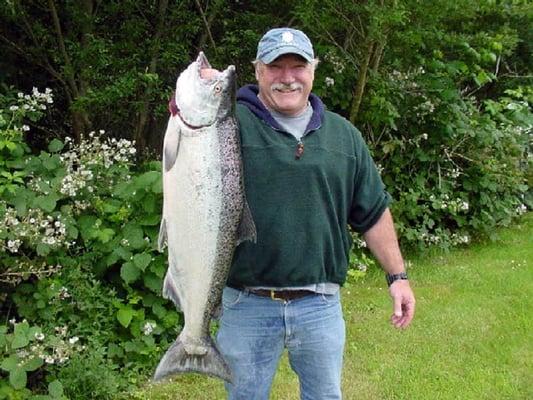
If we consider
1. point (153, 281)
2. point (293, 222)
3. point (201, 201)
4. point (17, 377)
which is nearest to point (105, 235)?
point (153, 281)

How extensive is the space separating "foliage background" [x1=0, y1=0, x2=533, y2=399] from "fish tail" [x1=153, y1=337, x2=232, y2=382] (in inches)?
51.5

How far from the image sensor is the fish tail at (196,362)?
101 inches

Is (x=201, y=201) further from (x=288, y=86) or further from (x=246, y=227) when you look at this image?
(x=288, y=86)

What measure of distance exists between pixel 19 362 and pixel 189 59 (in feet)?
12.2

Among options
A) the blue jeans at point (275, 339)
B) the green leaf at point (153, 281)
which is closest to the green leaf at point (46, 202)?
the green leaf at point (153, 281)

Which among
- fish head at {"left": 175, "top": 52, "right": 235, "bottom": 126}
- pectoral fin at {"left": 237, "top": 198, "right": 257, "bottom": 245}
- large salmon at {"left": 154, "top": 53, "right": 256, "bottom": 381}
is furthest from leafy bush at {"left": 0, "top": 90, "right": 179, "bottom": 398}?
fish head at {"left": 175, "top": 52, "right": 235, "bottom": 126}

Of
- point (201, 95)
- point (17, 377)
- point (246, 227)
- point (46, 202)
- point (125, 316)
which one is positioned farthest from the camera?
point (125, 316)

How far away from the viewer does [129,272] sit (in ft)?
14.5

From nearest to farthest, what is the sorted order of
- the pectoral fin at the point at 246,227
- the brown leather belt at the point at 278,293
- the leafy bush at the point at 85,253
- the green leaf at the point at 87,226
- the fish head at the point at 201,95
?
the fish head at the point at 201,95 → the pectoral fin at the point at 246,227 → the brown leather belt at the point at 278,293 → the leafy bush at the point at 85,253 → the green leaf at the point at 87,226

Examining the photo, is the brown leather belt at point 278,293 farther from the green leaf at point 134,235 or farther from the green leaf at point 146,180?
the green leaf at point 146,180

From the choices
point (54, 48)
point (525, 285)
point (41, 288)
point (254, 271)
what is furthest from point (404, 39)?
point (254, 271)

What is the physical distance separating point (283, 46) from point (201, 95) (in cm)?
46

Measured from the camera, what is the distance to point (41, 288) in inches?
164

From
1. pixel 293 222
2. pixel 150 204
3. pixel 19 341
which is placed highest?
pixel 293 222
